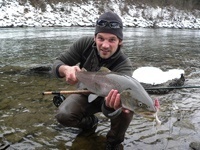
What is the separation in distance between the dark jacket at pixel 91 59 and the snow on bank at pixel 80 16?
938 inches

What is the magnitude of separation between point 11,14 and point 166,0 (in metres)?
30.1

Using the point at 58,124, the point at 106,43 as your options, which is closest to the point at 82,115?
the point at 58,124

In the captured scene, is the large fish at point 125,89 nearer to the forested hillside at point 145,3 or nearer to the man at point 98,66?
the man at point 98,66

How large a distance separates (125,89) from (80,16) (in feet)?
109

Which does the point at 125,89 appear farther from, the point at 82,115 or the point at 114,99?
the point at 82,115

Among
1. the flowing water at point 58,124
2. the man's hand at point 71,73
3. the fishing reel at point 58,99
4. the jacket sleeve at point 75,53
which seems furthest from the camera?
the fishing reel at point 58,99

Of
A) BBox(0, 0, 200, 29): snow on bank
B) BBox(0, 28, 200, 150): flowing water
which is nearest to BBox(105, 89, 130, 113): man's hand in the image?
BBox(0, 28, 200, 150): flowing water

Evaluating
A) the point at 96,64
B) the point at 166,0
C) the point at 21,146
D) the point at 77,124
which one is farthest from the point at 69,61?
the point at 166,0

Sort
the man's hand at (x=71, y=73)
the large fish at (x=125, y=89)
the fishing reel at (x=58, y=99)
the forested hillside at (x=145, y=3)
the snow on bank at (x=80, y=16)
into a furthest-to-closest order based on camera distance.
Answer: the forested hillside at (x=145, y=3)
the snow on bank at (x=80, y=16)
the fishing reel at (x=58, y=99)
the man's hand at (x=71, y=73)
the large fish at (x=125, y=89)

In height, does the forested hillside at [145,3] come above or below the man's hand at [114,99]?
above

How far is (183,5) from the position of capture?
5047cm

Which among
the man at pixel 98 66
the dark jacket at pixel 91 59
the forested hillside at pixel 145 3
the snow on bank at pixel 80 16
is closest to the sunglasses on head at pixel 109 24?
the man at pixel 98 66

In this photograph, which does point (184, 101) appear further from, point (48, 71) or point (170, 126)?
point (48, 71)

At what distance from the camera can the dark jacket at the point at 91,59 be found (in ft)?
13.1
